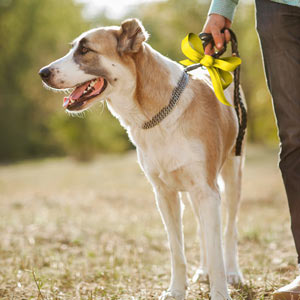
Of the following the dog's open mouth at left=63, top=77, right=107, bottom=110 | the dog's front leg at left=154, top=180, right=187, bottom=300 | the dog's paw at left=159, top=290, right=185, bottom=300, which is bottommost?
the dog's paw at left=159, top=290, right=185, bottom=300

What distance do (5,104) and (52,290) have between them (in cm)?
2252

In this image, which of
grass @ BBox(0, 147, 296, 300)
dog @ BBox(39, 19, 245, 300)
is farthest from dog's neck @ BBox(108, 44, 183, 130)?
grass @ BBox(0, 147, 296, 300)

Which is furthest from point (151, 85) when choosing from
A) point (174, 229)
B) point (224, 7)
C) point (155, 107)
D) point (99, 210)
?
point (99, 210)

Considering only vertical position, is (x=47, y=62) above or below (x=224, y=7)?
above

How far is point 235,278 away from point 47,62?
20.4m

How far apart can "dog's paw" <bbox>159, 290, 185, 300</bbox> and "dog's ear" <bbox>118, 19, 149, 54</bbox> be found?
61.2 inches

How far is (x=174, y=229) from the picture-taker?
322cm

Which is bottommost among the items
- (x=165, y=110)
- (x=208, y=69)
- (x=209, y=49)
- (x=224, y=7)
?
(x=165, y=110)

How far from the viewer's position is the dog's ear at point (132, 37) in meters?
2.88

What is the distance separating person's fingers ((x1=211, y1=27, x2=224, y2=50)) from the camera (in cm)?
305

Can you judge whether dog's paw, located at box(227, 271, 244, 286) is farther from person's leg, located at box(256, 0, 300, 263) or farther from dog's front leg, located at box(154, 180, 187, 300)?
person's leg, located at box(256, 0, 300, 263)

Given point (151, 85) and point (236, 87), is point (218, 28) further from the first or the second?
point (151, 85)

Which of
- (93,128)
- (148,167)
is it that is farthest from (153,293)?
(93,128)

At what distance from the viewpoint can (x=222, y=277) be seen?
2.87m
